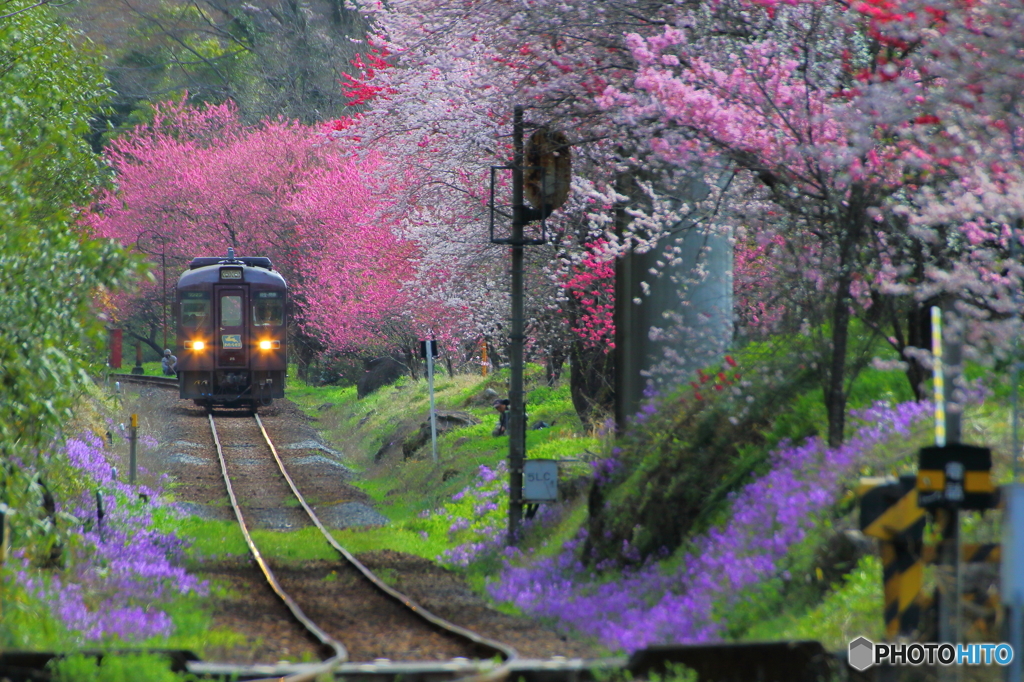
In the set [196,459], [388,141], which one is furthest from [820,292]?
[196,459]

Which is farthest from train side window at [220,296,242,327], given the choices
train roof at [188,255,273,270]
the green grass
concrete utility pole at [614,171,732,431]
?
the green grass

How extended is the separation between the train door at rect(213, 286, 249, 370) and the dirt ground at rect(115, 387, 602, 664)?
2539mm

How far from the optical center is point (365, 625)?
10.3 m

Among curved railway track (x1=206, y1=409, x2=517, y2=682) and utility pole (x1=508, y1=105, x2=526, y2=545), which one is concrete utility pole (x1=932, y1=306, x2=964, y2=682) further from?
utility pole (x1=508, y1=105, x2=526, y2=545)

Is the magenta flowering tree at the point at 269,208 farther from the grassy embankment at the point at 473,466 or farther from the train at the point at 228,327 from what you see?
the train at the point at 228,327

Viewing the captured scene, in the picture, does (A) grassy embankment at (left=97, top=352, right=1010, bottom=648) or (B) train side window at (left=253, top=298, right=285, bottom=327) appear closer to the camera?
(A) grassy embankment at (left=97, top=352, right=1010, bottom=648)

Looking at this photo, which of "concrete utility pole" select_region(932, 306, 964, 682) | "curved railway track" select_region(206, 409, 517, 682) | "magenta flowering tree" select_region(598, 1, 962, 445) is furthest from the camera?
"magenta flowering tree" select_region(598, 1, 962, 445)

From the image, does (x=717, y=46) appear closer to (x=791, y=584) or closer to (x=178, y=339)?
(x=791, y=584)

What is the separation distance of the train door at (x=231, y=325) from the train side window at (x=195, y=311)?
300 mm

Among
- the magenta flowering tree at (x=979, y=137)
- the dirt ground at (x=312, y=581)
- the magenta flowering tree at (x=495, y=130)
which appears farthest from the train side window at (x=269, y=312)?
the magenta flowering tree at (x=979, y=137)

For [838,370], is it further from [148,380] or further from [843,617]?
[148,380]

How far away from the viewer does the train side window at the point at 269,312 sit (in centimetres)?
2931

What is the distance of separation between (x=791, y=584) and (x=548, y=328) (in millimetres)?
13219

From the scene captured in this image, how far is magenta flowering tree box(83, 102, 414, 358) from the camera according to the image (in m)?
35.0
